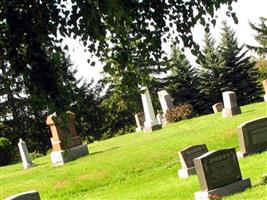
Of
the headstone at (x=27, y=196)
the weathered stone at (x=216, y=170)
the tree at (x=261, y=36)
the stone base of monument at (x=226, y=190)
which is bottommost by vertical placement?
the stone base of monument at (x=226, y=190)

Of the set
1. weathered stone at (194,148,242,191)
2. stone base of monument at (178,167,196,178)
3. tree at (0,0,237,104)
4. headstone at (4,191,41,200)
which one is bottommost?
stone base of monument at (178,167,196,178)

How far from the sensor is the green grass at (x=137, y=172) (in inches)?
512

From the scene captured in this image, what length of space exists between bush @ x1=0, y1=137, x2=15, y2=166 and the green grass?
1152cm

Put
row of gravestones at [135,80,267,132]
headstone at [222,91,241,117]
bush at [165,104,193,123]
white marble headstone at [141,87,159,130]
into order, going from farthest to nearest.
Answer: bush at [165,104,193,123] < white marble headstone at [141,87,159,130] < row of gravestones at [135,80,267,132] < headstone at [222,91,241,117]

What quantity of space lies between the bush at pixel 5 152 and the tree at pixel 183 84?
19.2 meters

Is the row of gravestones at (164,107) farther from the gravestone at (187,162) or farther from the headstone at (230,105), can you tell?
the gravestone at (187,162)

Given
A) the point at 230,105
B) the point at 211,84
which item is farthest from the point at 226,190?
the point at 211,84

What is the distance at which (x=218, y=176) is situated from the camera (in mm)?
10742

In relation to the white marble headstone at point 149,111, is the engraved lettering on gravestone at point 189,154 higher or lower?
lower

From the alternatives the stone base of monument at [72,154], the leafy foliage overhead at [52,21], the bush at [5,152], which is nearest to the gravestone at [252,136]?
the stone base of monument at [72,154]

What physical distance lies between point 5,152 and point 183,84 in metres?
21.5

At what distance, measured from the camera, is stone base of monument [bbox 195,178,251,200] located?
10414 millimetres

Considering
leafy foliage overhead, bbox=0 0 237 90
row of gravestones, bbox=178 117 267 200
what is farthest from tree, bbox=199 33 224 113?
leafy foliage overhead, bbox=0 0 237 90

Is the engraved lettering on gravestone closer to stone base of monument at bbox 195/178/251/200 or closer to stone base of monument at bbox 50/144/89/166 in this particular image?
stone base of monument at bbox 195/178/251/200
